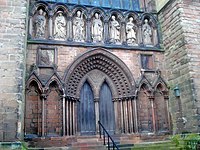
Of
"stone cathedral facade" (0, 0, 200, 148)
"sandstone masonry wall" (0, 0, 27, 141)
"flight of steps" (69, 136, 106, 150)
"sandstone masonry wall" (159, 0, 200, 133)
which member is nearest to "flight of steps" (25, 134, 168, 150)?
"flight of steps" (69, 136, 106, 150)

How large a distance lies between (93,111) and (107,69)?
1.86 meters

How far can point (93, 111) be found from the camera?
1081 cm

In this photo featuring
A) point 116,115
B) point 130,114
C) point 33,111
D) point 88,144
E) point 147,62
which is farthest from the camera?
point 147,62

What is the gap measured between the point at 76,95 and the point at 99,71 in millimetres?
1548

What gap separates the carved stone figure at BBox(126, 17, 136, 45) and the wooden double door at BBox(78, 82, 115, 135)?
2.28 metres

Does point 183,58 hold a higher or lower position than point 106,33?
lower

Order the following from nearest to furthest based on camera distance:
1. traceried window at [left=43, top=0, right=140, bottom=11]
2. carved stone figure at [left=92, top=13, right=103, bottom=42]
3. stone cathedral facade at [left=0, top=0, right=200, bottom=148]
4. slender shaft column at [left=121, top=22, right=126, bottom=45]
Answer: stone cathedral facade at [left=0, top=0, right=200, bottom=148]
carved stone figure at [left=92, top=13, right=103, bottom=42]
slender shaft column at [left=121, top=22, right=126, bottom=45]
traceried window at [left=43, top=0, right=140, bottom=11]

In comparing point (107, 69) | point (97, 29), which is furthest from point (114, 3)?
point (107, 69)

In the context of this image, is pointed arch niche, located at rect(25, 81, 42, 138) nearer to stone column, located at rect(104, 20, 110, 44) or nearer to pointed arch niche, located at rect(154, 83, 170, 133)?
stone column, located at rect(104, 20, 110, 44)

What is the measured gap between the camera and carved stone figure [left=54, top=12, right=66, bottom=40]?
10.8m

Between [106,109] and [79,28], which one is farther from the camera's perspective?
[79,28]

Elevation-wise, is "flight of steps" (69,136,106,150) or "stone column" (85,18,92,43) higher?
"stone column" (85,18,92,43)

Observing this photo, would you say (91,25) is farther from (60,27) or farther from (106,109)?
(106,109)

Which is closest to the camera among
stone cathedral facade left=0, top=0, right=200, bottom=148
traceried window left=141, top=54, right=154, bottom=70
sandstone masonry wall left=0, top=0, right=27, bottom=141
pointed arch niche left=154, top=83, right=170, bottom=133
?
sandstone masonry wall left=0, top=0, right=27, bottom=141
